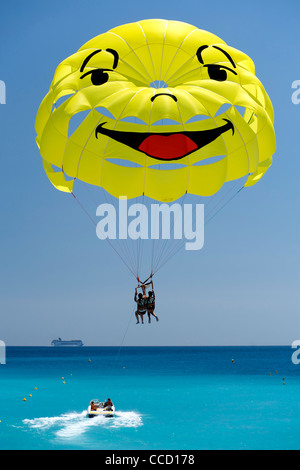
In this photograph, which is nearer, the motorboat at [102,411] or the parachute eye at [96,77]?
the parachute eye at [96,77]

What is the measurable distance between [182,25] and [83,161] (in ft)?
13.7

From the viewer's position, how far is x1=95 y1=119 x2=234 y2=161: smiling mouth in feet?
37.4

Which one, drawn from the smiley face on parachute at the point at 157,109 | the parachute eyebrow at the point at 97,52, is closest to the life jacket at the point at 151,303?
the smiley face on parachute at the point at 157,109

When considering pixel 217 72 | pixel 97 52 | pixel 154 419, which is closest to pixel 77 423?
pixel 154 419

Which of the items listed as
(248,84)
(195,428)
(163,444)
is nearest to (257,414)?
(195,428)

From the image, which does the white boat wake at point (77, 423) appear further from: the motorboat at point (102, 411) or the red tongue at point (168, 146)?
the red tongue at point (168, 146)

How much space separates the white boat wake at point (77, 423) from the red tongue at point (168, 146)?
1281cm

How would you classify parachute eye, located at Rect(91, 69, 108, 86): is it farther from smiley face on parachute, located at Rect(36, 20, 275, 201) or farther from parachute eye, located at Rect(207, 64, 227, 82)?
parachute eye, located at Rect(207, 64, 227, 82)

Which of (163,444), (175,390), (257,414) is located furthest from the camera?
(175,390)

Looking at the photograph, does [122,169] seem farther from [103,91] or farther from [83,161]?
[103,91]

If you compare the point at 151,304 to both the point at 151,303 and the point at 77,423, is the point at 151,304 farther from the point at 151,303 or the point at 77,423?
the point at 77,423

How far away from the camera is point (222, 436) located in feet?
64.6

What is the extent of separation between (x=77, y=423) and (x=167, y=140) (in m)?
14.9

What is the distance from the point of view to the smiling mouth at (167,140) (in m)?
11.4
